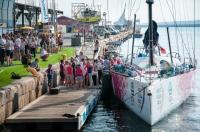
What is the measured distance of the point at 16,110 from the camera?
20.1 meters

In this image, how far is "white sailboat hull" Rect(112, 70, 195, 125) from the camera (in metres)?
20.2

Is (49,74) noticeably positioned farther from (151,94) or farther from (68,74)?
(151,94)

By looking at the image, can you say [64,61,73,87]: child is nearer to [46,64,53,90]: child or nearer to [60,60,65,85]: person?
[60,60,65,85]: person

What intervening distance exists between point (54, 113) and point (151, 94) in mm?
4131

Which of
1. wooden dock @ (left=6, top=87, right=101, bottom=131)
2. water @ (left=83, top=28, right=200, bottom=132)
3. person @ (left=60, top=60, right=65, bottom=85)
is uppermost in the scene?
person @ (left=60, top=60, right=65, bottom=85)

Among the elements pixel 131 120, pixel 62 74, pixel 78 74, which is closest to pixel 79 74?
pixel 78 74

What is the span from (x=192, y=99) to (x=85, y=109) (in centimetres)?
977

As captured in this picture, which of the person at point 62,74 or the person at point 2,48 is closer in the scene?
the person at point 62,74

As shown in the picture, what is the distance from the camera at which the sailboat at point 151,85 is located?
2044cm

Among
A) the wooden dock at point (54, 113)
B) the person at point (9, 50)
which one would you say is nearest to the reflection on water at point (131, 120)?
the wooden dock at point (54, 113)

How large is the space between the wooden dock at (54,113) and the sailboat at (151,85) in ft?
6.83

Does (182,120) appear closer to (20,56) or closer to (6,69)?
(6,69)

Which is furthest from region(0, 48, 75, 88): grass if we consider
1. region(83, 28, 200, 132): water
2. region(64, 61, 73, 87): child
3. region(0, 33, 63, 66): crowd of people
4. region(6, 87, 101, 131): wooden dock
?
region(83, 28, 200, 132): water

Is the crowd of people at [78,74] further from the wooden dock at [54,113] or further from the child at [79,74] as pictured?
the wooden dock at [54,113]
